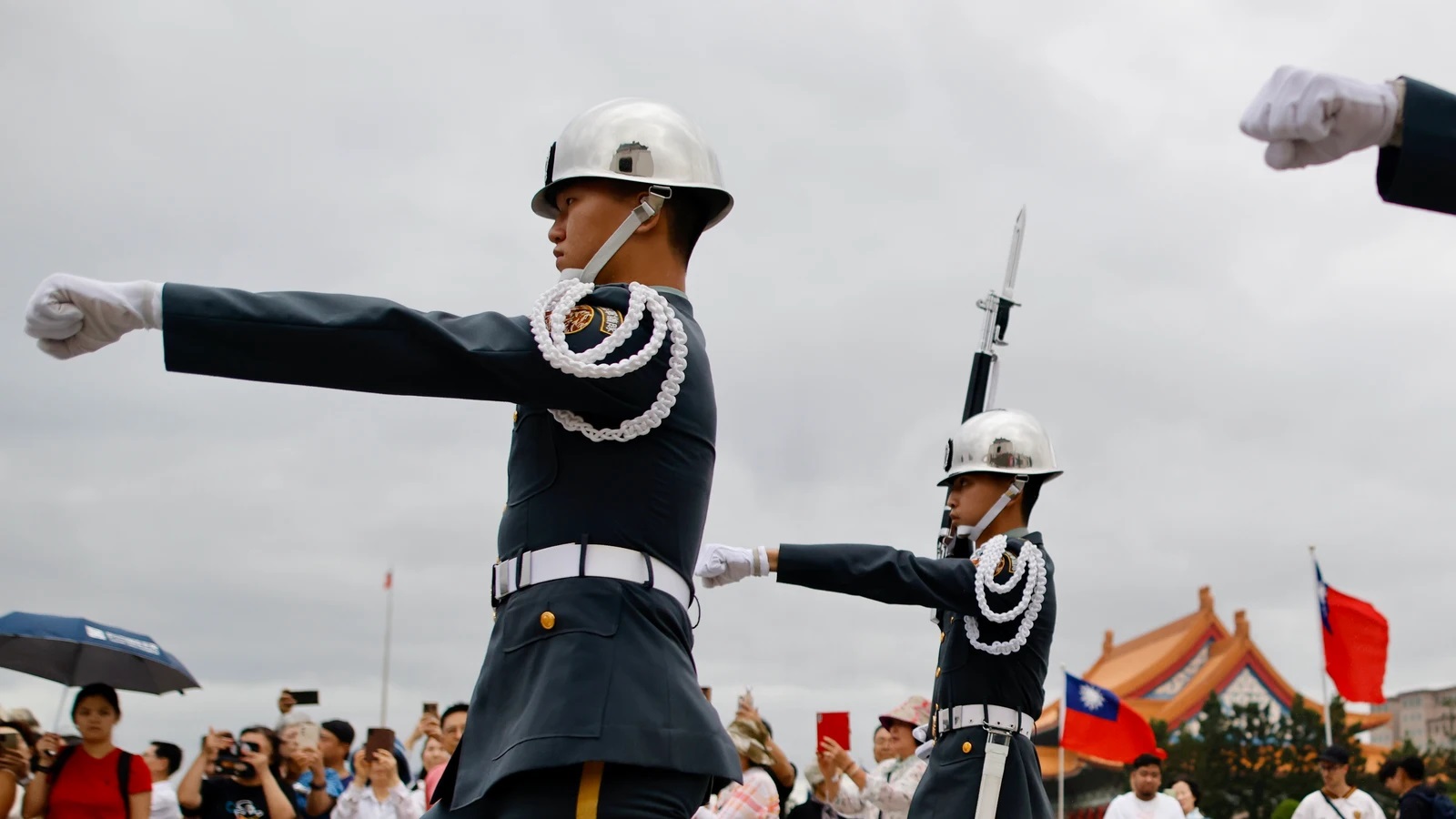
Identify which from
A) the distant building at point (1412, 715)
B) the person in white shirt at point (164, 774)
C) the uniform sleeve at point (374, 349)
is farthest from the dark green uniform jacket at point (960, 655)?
the distant building at point (1412, 715)

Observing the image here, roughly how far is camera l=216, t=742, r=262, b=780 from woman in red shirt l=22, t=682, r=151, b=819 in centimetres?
69

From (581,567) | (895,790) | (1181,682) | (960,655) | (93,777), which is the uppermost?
(1181,682)

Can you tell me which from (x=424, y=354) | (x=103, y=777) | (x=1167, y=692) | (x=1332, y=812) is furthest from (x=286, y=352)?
(x=1167, y=692)

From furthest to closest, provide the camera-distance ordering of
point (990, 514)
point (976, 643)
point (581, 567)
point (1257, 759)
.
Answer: point (1257, 759)
point (990, 514)
point (976, 643)
point (581, 567)

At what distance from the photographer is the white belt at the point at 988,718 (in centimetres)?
694

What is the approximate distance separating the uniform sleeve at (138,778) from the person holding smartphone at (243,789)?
0.69 m

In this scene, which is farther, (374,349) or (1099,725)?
(1099,725)

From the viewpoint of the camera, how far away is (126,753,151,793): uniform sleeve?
8.80 metres

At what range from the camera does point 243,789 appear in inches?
376

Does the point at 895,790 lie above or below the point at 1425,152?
below

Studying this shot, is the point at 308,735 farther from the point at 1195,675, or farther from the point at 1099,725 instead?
the point at 1195,675

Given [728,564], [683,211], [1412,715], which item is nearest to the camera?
[683,211]

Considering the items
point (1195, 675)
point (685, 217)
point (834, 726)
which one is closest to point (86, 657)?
point (834, 726)

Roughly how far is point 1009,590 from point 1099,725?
12.6 m
